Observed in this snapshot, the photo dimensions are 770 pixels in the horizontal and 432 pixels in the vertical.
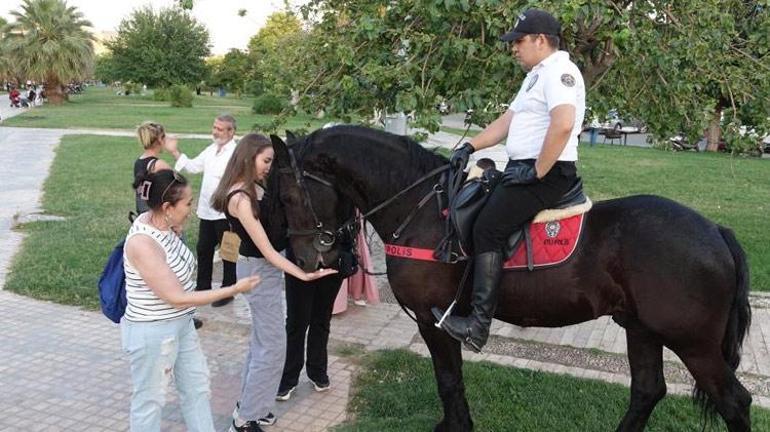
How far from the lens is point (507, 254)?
359 cm

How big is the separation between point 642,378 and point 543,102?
1.87 m

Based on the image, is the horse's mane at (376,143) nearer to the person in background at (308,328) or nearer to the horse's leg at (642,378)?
the person in background at (308,328)

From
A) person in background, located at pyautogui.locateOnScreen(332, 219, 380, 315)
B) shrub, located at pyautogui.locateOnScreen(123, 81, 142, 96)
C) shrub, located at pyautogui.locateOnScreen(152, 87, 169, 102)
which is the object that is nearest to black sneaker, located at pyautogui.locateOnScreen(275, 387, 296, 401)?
person in background, located at pyautogui.locateOnScreen(332, 219, 380, 315)

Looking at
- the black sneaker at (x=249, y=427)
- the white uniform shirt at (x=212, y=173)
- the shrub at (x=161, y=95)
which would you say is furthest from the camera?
the shrub at (x=161, y=95)

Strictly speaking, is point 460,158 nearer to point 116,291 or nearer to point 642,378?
point 642,378

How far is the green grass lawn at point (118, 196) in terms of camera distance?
7824mm

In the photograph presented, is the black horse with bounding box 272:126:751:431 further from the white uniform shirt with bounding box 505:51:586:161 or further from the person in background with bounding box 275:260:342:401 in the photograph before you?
the person in background with bounding box 275:260:342:401

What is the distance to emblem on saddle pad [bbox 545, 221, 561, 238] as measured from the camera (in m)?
3.57

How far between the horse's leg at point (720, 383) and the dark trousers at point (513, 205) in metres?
1.17

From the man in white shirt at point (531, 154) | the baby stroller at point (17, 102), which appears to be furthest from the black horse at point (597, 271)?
the baby stroller at point (17, 102)

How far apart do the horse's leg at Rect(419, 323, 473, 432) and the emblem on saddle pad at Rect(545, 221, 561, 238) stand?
896 millimetres

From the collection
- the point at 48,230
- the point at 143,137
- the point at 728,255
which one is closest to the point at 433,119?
the point at 728,255

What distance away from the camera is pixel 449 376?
399cm

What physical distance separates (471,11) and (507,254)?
2.67 m
